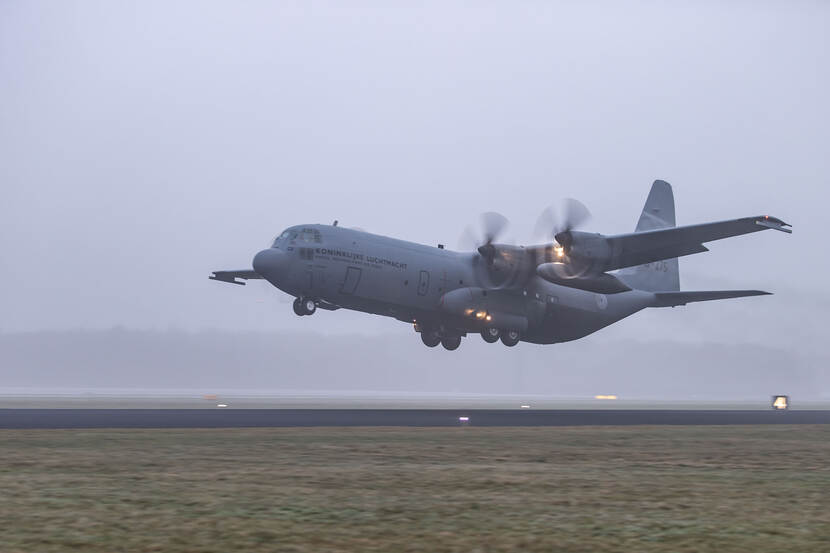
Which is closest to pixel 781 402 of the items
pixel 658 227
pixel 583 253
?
pixel 658 227

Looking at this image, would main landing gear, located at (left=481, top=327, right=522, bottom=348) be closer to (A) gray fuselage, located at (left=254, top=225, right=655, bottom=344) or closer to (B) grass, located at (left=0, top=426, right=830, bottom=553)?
(A) gray fuselage, located at (left=254, top=225, right=655, bottom=344)

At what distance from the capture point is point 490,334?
189 feet

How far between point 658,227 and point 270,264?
33971 millimetres

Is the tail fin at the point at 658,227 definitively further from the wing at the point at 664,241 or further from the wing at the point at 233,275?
the wing at the point at 233,275

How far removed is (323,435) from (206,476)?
10439 millimetres

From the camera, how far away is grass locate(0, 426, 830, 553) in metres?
11.0

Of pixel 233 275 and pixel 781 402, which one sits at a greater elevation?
pixel 233 275

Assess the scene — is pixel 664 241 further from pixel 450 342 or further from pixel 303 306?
pixel 303 306

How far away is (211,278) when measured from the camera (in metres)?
61.7

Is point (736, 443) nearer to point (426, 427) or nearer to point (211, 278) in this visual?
point (426, 427)

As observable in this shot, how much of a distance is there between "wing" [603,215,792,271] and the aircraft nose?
18.3m

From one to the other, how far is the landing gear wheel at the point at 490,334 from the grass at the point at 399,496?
32.9 m

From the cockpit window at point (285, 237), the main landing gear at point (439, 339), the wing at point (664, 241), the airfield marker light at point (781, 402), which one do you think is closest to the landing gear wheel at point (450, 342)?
the main landing gear at point (439, 339)

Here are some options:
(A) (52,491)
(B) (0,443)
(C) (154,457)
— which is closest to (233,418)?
(B) (0,443)
